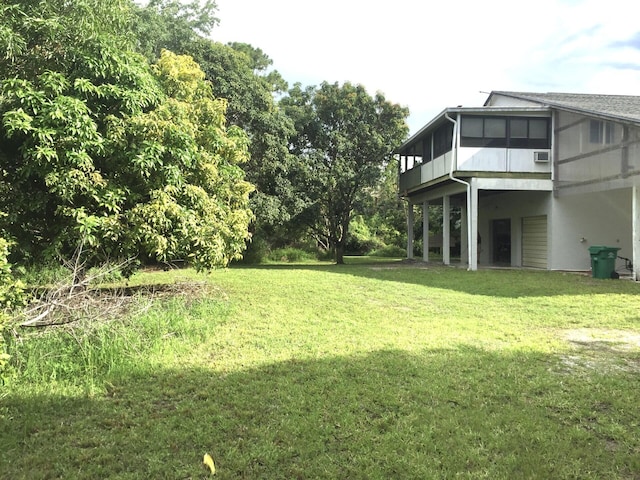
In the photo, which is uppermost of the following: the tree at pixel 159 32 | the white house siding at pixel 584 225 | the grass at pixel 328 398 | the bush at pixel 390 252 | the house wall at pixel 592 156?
the tree at pixel 159 32

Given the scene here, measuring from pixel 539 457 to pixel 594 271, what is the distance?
11.0 m

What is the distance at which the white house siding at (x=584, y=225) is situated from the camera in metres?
14.2

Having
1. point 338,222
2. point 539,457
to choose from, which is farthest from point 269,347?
point 338,222

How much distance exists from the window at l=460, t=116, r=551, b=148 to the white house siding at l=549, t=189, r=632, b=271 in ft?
7.13

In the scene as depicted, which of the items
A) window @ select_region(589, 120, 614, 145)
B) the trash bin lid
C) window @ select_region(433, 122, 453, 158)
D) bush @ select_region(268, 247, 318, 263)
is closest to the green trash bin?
the trash bin lid

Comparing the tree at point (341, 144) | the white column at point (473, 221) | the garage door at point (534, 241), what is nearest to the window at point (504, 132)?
the white column at point (473, 221)

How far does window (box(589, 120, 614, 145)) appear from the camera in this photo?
38.6 feet

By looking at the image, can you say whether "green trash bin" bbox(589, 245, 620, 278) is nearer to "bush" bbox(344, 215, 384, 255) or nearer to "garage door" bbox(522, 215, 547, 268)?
"garage door" bbox(522, 215, 547, 268)

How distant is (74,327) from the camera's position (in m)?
4.46

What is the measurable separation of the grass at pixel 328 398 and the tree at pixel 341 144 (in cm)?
1156

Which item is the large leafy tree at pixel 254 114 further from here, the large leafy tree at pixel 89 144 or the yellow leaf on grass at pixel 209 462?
the yellow leaf on grass at pixel 209 462

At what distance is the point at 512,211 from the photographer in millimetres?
17156

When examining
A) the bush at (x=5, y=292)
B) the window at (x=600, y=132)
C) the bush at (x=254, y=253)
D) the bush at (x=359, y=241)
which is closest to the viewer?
the bush at (x=5, y=292)

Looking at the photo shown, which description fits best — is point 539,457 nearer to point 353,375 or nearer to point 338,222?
point 353,375
